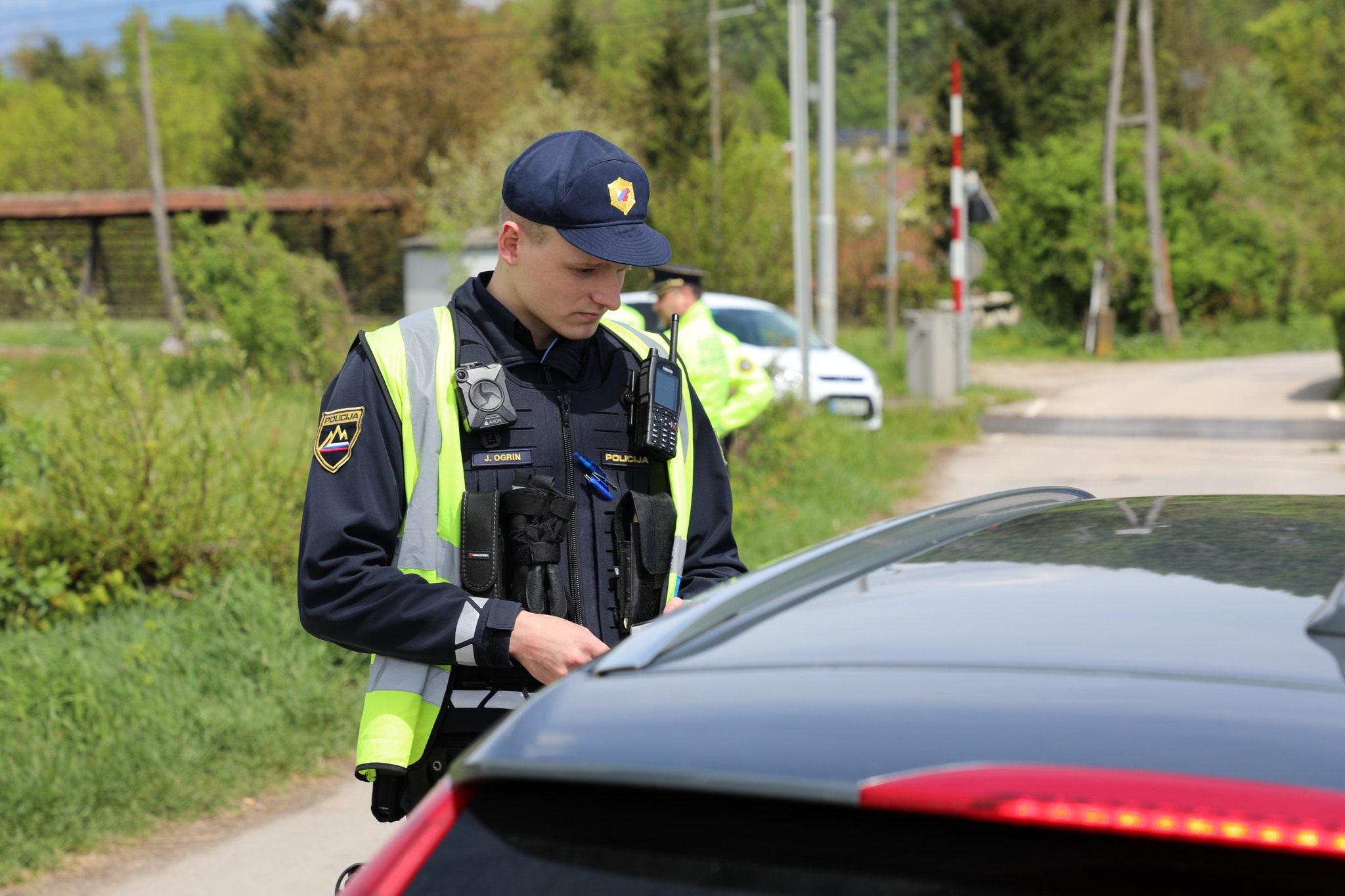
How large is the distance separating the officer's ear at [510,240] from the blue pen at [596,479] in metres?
0.35

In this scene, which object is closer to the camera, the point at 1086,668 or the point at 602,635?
the point at 1086,668

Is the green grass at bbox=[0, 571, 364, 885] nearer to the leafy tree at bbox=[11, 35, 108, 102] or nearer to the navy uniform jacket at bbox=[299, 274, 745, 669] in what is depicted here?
the navy uniform jacket at bbox=[299, 274, 745, 669]

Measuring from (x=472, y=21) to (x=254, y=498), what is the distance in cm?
4144

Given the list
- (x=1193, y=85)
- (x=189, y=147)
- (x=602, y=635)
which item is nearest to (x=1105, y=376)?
(x=602, y=635)

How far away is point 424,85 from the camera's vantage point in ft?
141

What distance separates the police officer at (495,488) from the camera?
2.10 meters

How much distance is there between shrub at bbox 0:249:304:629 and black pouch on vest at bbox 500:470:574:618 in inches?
161

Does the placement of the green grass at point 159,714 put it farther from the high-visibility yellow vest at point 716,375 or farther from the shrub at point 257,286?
the shrub at point 257,286

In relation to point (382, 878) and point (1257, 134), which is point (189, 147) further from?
point (382, 878)

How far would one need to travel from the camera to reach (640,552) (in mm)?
2295

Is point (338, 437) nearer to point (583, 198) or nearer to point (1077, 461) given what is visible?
point (583, 198)

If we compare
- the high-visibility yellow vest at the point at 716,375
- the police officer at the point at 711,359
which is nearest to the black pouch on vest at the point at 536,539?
the police officer at the point at 711,359

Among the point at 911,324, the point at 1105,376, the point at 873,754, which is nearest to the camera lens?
the point at 873,754

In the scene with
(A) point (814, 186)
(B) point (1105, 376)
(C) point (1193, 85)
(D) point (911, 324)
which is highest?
(C) point (1193, 85)
